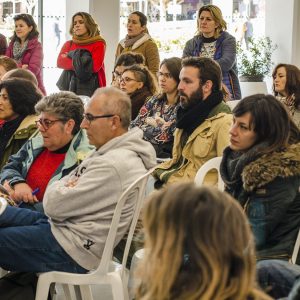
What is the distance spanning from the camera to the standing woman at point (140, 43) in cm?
685

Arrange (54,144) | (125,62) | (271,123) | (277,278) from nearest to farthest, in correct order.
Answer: (277,278), (271,123), (54,144), (125,62)

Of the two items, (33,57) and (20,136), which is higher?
(33,57)

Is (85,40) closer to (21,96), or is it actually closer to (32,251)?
(21,96)

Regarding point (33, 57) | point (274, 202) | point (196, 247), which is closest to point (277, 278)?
point (274, 202)

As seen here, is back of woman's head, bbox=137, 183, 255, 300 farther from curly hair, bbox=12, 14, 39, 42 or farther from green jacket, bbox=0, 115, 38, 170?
curly hair, bbox=12, 14, 39, 42

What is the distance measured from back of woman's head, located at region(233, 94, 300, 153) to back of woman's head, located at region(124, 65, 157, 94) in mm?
2397

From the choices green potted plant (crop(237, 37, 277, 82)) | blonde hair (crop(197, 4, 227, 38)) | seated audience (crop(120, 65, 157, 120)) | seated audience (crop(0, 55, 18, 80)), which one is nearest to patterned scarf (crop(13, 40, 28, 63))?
seated audience (crop(0, 55, 18, 80))

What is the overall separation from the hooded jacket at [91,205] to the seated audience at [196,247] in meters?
1.41

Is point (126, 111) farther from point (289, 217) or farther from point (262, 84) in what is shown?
point (262, 84)

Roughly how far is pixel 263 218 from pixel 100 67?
4.23 metres

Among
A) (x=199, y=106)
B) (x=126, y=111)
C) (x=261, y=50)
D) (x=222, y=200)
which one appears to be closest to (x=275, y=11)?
(x=261, y=50)

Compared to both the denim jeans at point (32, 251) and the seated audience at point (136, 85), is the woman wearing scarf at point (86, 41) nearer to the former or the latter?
the seated audience at point (136, 85)

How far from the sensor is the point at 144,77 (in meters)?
5.30

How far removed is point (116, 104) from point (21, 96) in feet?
3.43
